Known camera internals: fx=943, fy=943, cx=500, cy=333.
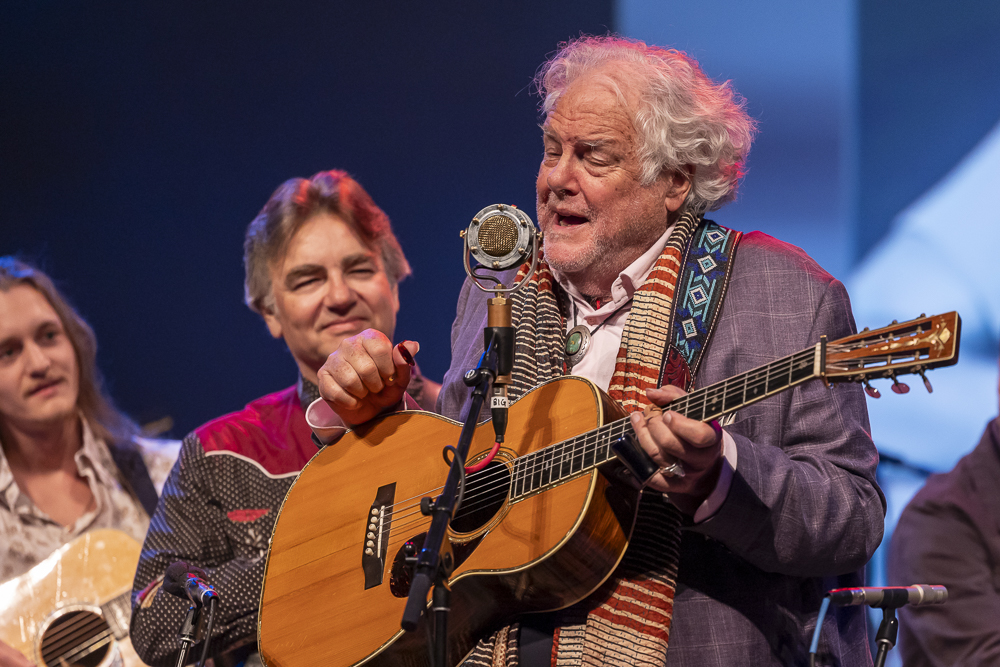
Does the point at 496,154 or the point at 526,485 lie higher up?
the point at 496,154

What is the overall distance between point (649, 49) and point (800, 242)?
1.66 meters

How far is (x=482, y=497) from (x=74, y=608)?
2783 millimetres

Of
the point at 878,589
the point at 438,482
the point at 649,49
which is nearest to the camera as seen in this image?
the point at 878,589

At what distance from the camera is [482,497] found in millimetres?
2293

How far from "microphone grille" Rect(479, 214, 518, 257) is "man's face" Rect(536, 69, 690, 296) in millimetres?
534

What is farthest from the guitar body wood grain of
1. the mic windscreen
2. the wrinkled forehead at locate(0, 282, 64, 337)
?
the wrinkled forehead at locate(0, 282, 64, 337)

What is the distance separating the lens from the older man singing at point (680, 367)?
6.73ft

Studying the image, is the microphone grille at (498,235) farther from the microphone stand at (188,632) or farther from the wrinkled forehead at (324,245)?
the wrinkled forehead at (324,245)

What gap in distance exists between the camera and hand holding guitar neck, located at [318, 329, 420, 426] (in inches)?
98.5

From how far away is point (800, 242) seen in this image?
418 centimetres

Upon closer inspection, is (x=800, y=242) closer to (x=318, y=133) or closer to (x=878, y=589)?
(x=878, y=589)

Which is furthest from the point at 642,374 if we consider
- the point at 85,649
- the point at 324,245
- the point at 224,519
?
the point at 85,649

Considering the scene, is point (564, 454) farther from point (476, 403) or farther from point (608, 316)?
point (608, 316)

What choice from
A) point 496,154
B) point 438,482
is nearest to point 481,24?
point 496,154
